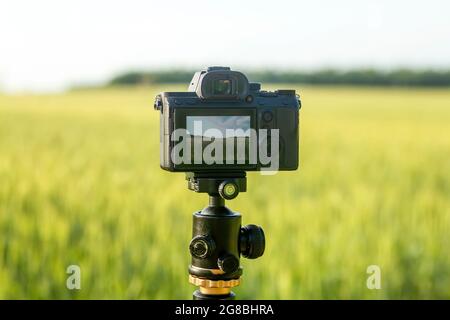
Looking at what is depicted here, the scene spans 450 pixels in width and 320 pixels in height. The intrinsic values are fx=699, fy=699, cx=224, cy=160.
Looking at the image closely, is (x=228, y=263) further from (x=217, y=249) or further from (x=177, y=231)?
(x=177, y=231)

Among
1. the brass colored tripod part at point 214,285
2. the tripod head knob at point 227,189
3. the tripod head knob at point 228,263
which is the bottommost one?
the brass colored tripod part at point 214,285

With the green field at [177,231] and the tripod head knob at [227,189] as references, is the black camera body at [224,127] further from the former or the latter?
the green field at [177,231]

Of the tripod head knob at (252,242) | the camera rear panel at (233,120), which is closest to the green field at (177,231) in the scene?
the tripod head knob at (252,242)

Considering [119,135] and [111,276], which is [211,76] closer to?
[111,276]

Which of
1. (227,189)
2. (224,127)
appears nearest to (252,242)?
(227,189)

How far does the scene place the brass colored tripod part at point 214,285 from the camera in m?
2.40

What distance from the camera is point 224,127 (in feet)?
7.36

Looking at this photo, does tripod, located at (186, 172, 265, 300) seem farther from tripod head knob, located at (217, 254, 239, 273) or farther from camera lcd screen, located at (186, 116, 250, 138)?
camera lcd screen, located at (186, 116, 250, 138)

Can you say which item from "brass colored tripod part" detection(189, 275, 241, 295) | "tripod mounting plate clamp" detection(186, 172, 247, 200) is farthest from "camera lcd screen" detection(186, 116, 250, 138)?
"brass colored tripod part" detection(189, 275, 241, 295)

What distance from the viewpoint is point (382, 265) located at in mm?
4625

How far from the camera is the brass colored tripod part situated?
240 centimetres

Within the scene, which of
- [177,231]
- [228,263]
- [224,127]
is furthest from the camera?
[177,231]

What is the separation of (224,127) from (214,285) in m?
0.56
